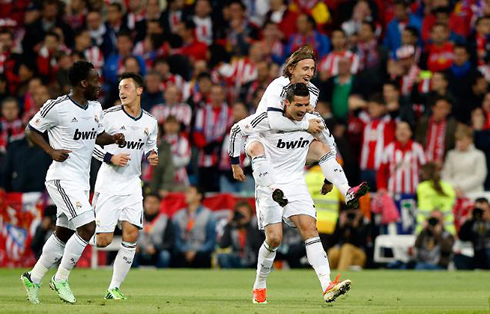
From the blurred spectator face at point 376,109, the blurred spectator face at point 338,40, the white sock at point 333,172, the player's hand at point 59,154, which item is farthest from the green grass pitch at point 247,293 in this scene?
the blurred spectator face at point 338,40

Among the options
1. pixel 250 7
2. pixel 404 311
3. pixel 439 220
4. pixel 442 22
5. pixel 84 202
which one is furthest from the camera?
pixel 250 7

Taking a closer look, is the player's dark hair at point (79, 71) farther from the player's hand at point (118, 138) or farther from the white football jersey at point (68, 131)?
the player's hand at point (118, 138)

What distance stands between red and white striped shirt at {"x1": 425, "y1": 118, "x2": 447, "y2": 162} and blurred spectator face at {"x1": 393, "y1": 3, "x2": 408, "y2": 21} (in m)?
3.38

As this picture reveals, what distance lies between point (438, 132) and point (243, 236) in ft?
13.4

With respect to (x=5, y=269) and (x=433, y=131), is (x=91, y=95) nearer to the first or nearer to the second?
(x=5, y=269)

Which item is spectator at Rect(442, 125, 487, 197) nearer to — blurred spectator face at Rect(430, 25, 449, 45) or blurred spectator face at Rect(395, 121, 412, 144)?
blurred spectator face at Rect(395, 121, 412, 144)

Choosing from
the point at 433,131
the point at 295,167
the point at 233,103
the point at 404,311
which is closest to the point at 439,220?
the point at 433,131

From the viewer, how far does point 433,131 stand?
66.1ft

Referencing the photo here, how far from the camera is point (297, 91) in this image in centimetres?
1168

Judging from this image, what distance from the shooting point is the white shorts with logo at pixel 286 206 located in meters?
11.8

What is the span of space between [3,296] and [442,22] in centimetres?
1218

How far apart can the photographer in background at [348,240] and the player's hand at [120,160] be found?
23.3 feet

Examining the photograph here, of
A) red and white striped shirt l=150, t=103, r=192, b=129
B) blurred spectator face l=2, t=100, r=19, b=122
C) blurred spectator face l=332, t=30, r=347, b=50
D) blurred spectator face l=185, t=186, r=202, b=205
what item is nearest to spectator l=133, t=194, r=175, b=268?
blurred spectator face l=185, t=186, r=202, b=205

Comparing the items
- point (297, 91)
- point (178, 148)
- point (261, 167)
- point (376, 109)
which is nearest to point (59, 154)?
point (261, 167)
